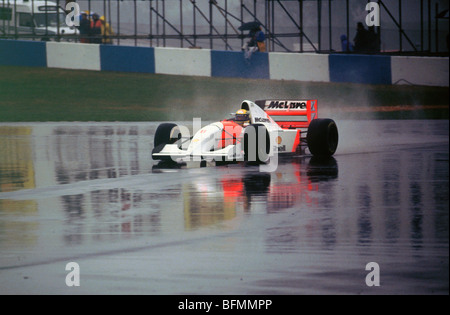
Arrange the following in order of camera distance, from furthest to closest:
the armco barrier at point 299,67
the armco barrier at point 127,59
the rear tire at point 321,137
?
the armco barrier at point 127,59, the armco barrier at point 299,67, the rear tire at point 321,137

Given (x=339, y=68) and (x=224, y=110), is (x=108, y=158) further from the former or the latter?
(x=339, y=68)

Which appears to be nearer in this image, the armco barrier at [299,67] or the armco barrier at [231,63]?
the armco barrier at [231,63]

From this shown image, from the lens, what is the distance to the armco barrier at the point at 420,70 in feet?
75.9

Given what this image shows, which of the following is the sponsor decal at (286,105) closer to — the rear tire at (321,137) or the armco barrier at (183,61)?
the rear tire at (321,137)

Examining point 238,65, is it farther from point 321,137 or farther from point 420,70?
point 321,137

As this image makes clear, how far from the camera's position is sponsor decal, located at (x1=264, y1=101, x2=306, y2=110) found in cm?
1462

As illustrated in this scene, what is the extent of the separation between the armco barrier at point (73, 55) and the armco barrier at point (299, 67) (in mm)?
6291

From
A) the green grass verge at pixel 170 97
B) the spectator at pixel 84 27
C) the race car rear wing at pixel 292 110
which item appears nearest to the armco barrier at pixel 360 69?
the green grass verge at pixel 170 97

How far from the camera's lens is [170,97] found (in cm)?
2498

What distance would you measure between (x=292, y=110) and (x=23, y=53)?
56.9ft

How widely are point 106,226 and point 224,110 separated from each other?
15.1 m

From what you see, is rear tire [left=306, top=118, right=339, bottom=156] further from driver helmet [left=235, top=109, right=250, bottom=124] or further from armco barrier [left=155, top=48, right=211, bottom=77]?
armco barrier [left=155, top=48, right=211, bottom=77]

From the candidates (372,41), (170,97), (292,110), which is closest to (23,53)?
(170,97)
